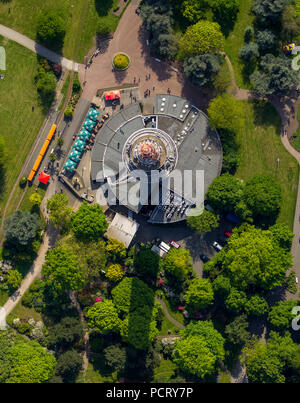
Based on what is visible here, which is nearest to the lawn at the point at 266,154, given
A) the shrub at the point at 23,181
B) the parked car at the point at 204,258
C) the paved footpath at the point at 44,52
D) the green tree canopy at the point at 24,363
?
the parked car at the point at 204,258

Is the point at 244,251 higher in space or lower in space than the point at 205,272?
higher

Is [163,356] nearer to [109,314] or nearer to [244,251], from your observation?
[109,314]

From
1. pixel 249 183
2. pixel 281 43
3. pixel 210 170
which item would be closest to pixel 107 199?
pixel 210 170

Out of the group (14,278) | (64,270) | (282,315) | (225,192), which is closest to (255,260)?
(282,315)

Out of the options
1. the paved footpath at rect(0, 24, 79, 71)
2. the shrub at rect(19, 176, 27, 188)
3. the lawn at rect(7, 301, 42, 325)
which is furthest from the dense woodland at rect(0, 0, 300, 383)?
the shrub at rect(19, 176, 27, 188)

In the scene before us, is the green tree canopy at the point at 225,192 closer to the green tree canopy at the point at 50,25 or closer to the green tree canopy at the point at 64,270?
the green tree canopy at the point at 64,270

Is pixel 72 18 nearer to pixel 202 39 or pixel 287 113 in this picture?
pixel 202 39

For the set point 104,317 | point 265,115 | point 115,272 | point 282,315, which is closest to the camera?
point 104,317
